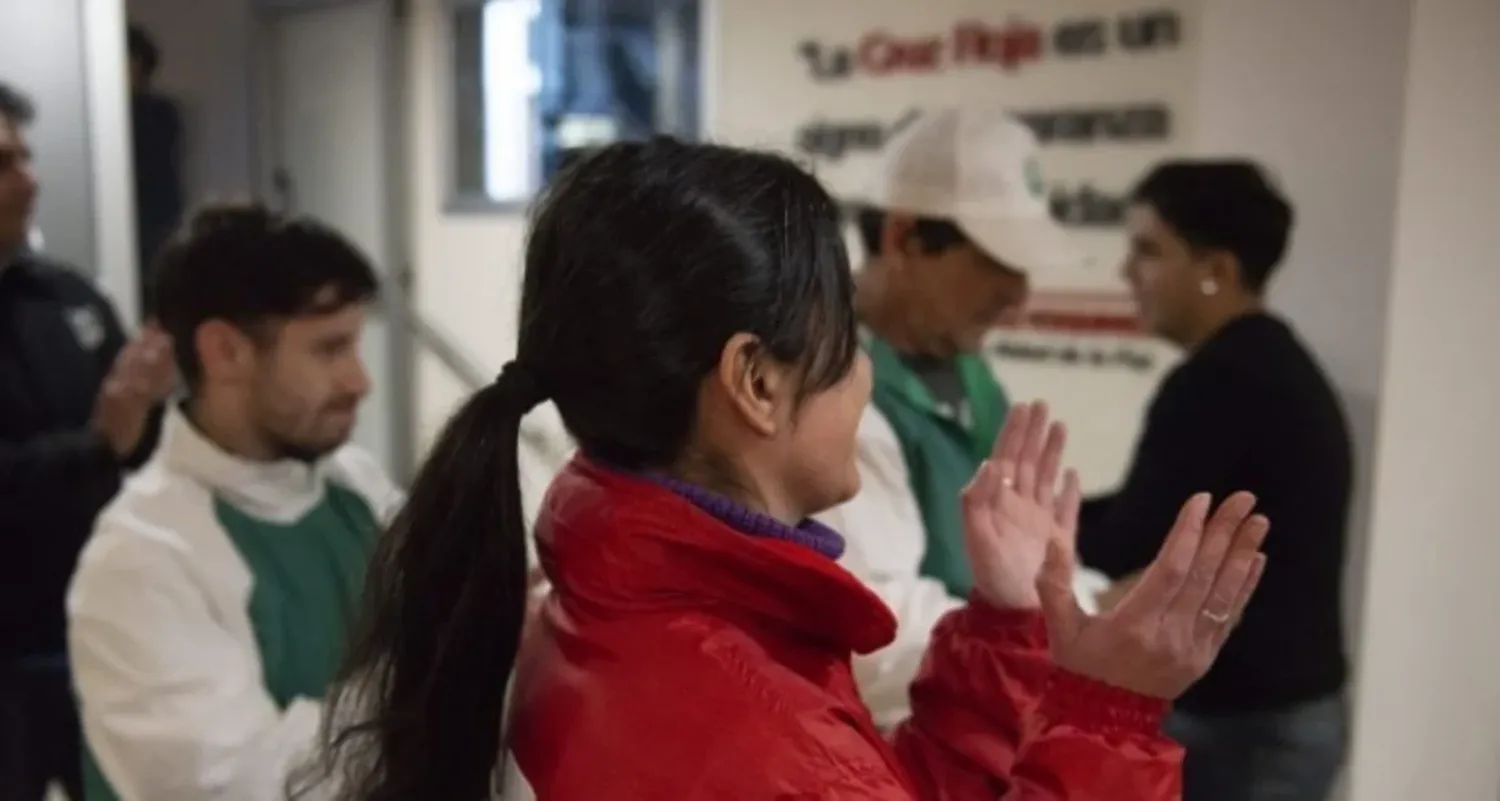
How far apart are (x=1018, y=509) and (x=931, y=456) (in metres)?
0.51

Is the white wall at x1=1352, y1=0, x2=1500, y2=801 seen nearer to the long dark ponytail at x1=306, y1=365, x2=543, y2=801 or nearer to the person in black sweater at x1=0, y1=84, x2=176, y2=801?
the long dark ponytail at x1=306, y1=365, x2=543, y2=801

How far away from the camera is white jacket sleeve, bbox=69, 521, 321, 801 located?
4.18ft

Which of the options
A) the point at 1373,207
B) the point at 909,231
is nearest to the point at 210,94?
the point at 909,231

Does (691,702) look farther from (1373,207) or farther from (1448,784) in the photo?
(1448,784)

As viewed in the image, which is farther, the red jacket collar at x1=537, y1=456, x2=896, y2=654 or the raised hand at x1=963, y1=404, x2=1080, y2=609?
the raised hand at x1=963, y1=404, x2=1080, y2=609

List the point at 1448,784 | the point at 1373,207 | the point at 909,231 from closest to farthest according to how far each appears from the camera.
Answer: the point at 909,231, the point at 1373,207, the point at 1448,784

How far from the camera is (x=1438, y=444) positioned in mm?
2215

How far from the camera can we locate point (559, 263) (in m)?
0.84

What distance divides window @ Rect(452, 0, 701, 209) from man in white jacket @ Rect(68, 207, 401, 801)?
8.61 feet

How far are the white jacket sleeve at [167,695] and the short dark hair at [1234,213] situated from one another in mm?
1469

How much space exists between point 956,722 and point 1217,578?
0.30 metres

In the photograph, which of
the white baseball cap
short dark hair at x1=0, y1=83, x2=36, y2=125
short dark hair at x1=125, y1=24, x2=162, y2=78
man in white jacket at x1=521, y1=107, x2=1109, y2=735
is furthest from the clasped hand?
short dark hair at x1=125, y1=24, x2=162, y2=78

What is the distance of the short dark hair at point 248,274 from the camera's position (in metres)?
1.50

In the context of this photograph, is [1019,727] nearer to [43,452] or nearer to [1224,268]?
[1224,268]
